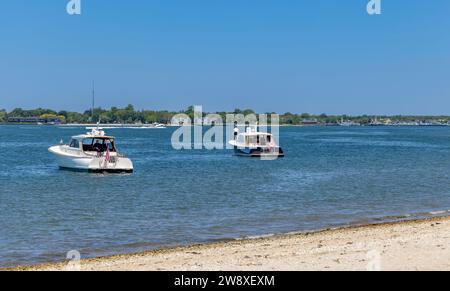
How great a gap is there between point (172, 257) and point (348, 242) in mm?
5325

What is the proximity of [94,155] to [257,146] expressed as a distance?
26.6 meters

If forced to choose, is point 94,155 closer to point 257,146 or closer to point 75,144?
point 75,144

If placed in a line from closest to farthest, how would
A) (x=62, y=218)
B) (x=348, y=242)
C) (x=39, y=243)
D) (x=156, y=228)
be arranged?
1. (x=348, y=242)
2. (x=39, y=243)
3. (x=156, y=228)
4. (x=62, y=218)

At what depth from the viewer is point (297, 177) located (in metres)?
48.9

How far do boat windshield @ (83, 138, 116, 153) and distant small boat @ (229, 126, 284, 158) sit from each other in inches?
965

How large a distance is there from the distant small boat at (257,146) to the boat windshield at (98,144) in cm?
2451

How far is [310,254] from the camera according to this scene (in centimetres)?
1703

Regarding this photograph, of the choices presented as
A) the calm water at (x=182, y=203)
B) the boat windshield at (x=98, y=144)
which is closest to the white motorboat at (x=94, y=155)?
the boat windshield at (x=98, y=144)

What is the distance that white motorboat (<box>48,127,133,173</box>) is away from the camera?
4791cm

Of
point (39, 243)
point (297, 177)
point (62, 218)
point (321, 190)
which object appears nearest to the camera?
point (39, 243)

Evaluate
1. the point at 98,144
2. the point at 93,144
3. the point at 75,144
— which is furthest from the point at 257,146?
the point at 75,144
